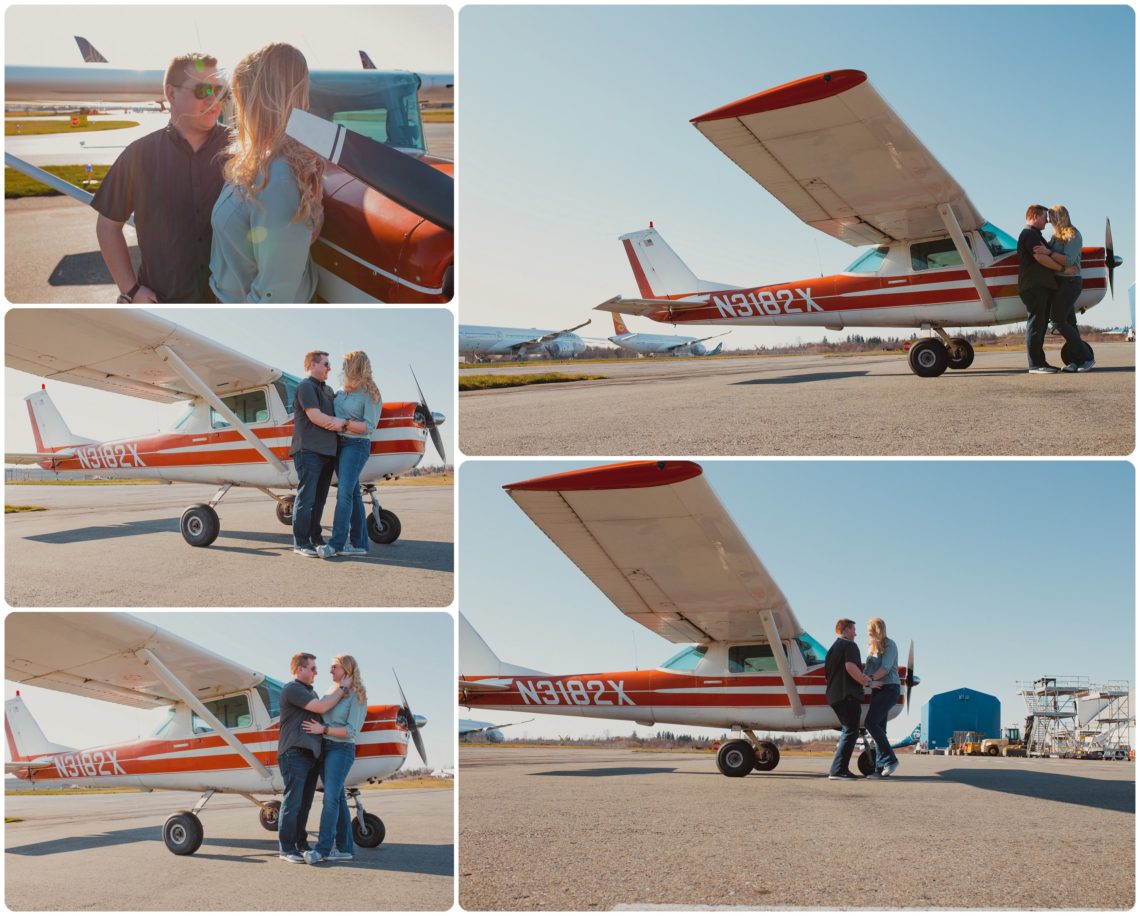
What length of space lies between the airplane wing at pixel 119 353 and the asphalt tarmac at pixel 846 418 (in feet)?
5.88

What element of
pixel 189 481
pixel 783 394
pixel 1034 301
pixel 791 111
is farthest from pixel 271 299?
pixel 1034 301

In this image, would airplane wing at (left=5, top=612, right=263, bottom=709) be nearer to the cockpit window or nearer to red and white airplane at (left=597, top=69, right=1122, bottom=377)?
the cockpit window

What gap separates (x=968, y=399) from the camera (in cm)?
632

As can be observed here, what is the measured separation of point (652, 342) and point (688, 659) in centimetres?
3376

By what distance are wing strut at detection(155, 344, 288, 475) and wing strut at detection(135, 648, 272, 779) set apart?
1682mm

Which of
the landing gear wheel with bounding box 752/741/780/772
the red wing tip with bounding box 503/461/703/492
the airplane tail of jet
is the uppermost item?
the airplane tail of jet

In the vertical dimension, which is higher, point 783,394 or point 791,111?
point 791,111

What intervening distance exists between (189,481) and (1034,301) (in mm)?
7287

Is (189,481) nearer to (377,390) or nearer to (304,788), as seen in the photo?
(377,390)

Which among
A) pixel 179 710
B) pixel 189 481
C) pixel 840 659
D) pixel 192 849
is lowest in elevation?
pixel 192 849

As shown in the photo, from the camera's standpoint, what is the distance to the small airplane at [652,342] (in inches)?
1570

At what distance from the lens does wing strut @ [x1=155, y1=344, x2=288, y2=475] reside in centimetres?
556

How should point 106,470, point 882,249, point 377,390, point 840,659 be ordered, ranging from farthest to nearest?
point 882,249, point 106,470, point 840,659, point 377,390

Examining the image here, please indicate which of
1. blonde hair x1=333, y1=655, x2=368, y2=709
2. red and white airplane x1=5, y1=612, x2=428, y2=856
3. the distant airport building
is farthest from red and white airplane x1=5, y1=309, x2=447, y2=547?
the distant airport building
